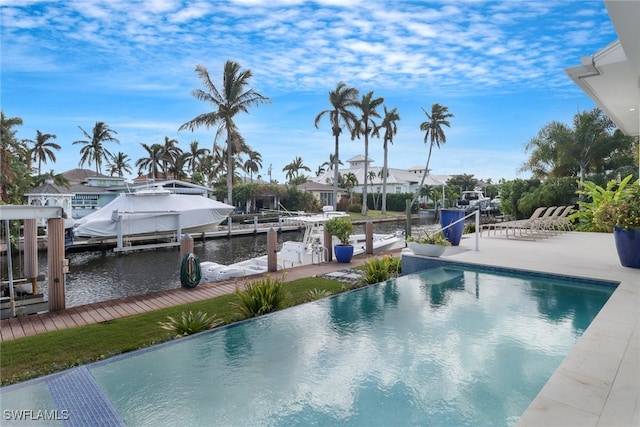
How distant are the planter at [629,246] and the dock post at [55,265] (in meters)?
10.2

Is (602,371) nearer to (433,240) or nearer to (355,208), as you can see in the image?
(433,240)

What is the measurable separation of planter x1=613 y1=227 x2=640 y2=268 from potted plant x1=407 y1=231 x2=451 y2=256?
10.3ft

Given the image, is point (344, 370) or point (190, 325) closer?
point (344, 370)

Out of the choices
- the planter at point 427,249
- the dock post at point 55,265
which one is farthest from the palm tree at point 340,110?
the dock post at point 55,265

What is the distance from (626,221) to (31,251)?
1214cm

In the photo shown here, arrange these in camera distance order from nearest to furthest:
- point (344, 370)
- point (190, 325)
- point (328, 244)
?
point (344, 370), point (190, 325), point (328, 244)

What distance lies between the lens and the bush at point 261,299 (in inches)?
226

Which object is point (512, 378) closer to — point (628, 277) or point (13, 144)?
point (628, 277)

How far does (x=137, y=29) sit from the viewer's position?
5.95m

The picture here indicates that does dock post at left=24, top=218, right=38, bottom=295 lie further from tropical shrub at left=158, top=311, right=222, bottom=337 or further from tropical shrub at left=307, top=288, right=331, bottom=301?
tropical shrub at left=307, top=288, right=331, bottom=301

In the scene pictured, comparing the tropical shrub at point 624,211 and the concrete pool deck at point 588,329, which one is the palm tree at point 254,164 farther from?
the tropical shrub at point 624,211

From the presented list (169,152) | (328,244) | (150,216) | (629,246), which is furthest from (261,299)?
(169,152)

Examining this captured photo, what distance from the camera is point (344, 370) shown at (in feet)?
12.3

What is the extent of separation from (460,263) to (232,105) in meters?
25.1
